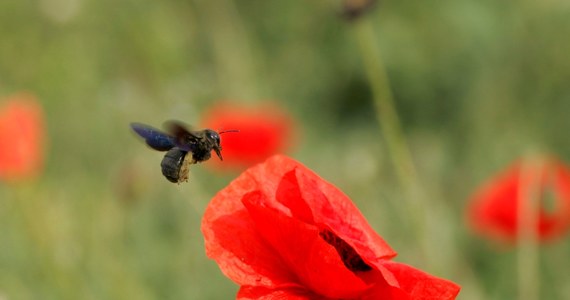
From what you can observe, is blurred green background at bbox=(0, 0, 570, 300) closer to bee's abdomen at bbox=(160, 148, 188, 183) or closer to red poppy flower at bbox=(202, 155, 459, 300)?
bee's abdomen at bbox=(160, 148, 188, 183)

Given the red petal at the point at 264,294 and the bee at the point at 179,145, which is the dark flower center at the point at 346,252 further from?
the bee at the point at 179,145

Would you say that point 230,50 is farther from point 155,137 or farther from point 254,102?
point 155,137

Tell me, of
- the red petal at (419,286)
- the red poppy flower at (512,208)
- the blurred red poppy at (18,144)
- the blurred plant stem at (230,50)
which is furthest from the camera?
the blurred plant stem at (230,50)

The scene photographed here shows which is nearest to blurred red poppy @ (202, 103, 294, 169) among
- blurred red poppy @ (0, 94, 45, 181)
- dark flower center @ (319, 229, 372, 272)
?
blurred red poppy @ (0, 94, 45, 181)

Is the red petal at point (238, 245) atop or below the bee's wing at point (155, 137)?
below

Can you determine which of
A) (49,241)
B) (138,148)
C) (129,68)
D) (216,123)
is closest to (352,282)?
(49,241)

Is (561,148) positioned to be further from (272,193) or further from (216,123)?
(272,193)

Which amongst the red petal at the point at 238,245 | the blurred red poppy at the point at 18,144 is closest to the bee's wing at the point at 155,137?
the red petal at the point at 238,245
